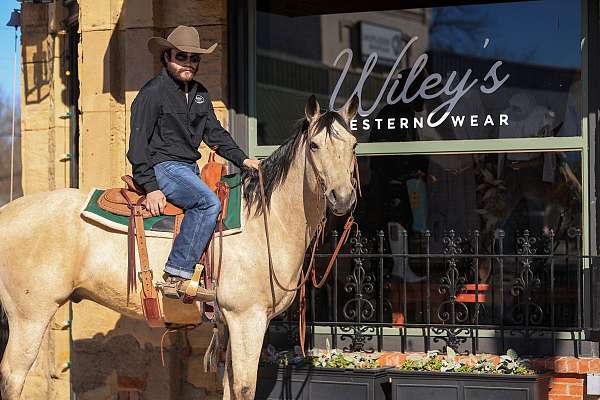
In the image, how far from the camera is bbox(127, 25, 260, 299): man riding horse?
641cm

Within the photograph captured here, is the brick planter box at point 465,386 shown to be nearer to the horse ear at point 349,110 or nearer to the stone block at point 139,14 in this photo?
the horse ear at point 349,110

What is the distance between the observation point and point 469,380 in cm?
736

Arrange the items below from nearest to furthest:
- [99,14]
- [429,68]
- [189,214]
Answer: [189,214]
[429,68]
[99,14]

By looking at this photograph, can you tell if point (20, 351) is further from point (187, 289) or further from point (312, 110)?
point (312, 110)

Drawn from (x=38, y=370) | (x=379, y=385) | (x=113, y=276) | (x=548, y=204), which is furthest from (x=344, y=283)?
(x=38, y=370)

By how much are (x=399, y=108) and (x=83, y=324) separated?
3.23m

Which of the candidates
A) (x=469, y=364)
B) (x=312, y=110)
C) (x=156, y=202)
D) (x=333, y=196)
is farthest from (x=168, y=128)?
(x=469, y=364)

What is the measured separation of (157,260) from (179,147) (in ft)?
2.46

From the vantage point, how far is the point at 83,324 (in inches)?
346

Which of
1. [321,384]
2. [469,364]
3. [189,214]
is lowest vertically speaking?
[321,384]

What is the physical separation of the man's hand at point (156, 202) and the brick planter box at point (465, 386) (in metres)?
2.19

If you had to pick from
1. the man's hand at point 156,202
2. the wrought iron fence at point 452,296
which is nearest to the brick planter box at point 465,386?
the wrought iron fence at point 452,296

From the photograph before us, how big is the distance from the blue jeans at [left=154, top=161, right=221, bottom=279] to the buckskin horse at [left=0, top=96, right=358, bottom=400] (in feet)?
0.71

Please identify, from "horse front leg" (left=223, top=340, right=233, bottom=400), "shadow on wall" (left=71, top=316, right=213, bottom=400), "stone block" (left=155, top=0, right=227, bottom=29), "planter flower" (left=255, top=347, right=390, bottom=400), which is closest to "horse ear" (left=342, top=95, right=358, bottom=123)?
"horse front leg" (left=223, top=340, right=233, bottom=400)
